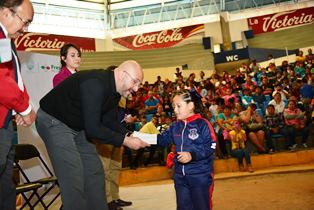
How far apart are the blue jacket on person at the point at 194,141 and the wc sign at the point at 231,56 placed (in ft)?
52.3

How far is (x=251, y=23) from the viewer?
2089 cm

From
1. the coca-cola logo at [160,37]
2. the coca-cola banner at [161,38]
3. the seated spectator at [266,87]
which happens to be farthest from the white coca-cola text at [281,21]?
the seated spectator at [266,87]

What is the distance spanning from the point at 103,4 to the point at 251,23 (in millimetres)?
9361

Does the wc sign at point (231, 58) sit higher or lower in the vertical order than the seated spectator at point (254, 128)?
higher

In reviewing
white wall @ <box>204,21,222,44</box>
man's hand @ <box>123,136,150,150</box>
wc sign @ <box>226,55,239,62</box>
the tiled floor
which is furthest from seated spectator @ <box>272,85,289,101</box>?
white wall @ <box>204,21,222,44</box>

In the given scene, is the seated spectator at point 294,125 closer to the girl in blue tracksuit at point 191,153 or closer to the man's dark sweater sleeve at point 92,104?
the girl in blue tracksuit at point 191,153

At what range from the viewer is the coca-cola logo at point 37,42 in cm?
1894

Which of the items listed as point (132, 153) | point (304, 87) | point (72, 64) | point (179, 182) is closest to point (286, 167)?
point (304, 87)

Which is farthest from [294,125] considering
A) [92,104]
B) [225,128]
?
[92,104]

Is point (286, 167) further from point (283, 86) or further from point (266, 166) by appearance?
point (283, 86)

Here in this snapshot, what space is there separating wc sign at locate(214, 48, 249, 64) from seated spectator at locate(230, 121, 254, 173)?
11.2 metres

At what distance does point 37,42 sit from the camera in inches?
777

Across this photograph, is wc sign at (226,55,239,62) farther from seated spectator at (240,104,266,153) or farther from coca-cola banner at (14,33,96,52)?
seated spectator at (240,104,266,153)

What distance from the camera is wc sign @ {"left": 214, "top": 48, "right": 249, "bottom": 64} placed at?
734 inches
